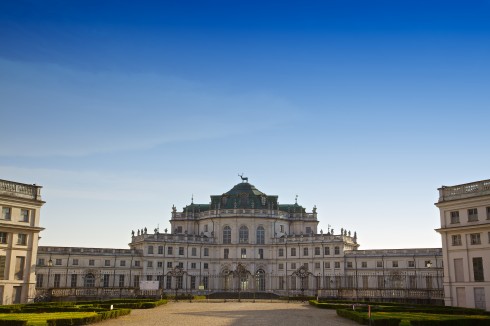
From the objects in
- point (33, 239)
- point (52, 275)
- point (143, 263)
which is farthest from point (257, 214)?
point (33, 239)

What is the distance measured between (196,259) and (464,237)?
6116 cm

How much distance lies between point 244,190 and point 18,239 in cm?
6382

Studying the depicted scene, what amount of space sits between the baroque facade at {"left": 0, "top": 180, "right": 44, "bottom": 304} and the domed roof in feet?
198

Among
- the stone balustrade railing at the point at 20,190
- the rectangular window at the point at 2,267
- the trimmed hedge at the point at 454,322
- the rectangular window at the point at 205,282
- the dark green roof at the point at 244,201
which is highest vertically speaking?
the dark green roof at the point at 244,201

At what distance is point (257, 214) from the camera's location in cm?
10775

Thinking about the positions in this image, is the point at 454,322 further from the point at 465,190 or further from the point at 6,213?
the point at 6,213

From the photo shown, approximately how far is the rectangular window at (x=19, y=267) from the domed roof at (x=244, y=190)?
62.0 m

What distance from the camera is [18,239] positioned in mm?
53250

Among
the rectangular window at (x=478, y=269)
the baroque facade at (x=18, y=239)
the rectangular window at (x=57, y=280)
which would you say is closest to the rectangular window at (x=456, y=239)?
the rectangular window at (x=478, y=269)

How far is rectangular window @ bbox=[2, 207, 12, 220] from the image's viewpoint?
171ft

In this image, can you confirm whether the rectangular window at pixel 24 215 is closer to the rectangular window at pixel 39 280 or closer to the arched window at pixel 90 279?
the rectangular window at pixel 39 280

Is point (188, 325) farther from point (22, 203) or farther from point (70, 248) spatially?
point (70, 248)

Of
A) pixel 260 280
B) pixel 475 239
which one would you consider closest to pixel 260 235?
pixel 260 280

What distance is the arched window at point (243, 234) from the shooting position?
107 metres
